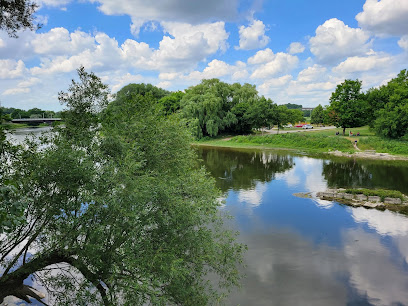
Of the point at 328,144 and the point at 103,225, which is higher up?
the point at 103,225

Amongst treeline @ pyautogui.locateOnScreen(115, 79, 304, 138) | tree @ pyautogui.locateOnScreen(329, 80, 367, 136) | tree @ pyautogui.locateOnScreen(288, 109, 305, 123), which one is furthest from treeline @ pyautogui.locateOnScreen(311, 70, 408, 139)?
tree @ pyautogui.locateOnScreen(288, 109, 305, 123)

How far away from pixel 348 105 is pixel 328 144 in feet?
39.0

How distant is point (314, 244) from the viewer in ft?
69.4

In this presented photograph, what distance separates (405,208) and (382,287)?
48.1 feet

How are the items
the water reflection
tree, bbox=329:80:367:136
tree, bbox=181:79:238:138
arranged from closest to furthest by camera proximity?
the water reflection
tree, bbox=329:80:367:136
tree, bbox=181:79:238:138

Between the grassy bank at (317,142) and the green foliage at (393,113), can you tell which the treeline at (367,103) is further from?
the grassy bank at (317,142)

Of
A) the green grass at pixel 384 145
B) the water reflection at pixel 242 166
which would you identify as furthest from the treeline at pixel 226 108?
the green grass at pixel 384 145

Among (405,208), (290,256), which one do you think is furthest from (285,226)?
(405,208)

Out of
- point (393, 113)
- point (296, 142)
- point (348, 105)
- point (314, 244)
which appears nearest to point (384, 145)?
point (393, 113)

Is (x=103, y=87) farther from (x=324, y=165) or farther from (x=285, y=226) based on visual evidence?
(x=324, y=165)

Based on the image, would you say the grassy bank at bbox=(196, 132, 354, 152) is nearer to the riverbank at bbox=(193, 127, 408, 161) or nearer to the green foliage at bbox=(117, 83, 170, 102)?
the riverbank at bbox=(193, 127, 408, 161)

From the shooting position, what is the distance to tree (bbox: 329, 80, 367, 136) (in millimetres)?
66875

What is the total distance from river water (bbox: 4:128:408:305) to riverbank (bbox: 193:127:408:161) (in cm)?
1686

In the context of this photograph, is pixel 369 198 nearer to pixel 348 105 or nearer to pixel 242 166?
pixel 242 166
